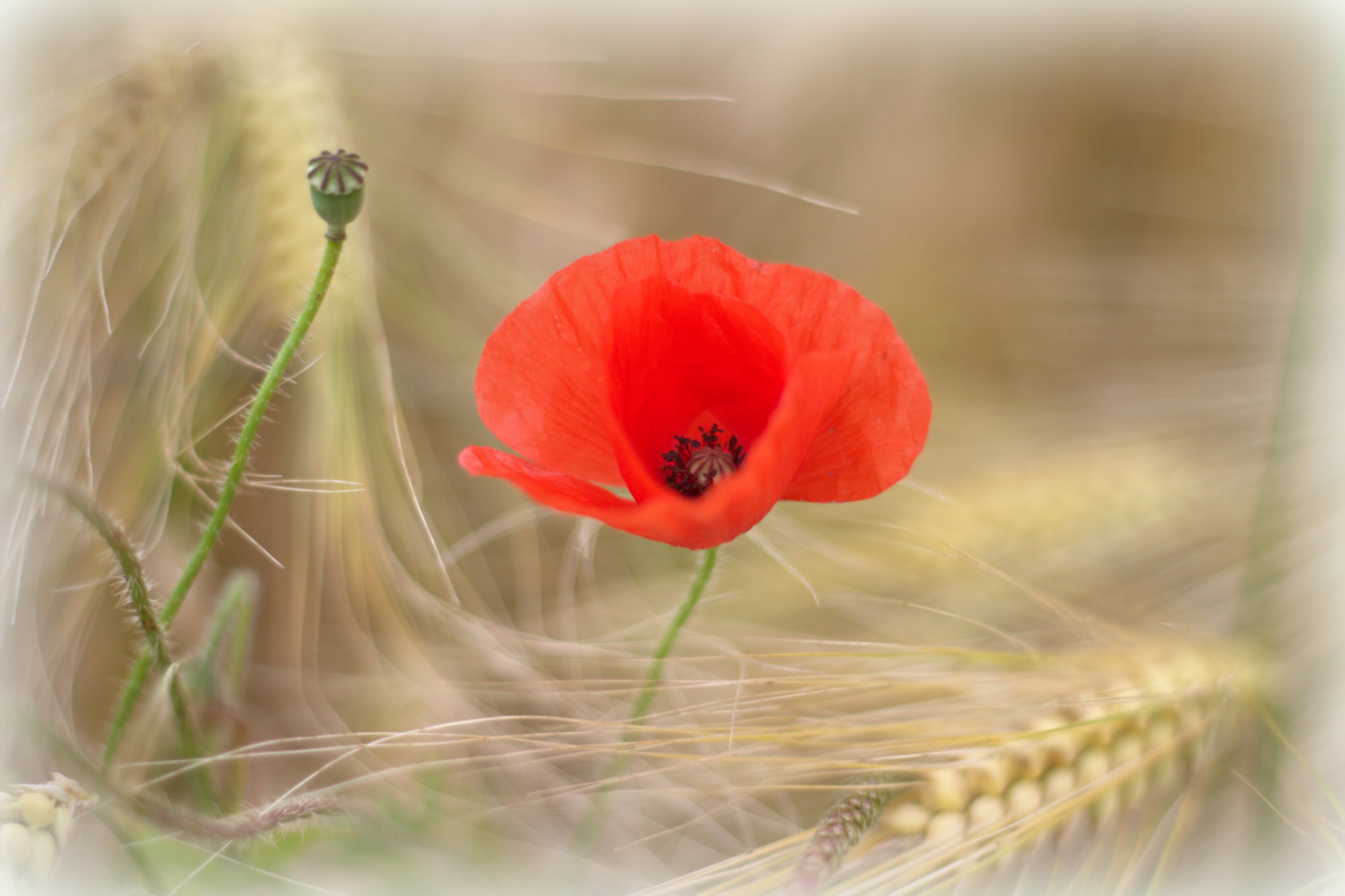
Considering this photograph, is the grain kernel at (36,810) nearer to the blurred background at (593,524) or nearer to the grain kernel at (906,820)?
the blurred background at (593,524)

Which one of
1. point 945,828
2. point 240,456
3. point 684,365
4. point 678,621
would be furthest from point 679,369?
point 945,828

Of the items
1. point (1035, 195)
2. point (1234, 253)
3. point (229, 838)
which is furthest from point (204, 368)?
point (1234, 253)

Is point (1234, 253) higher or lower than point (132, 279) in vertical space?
higher

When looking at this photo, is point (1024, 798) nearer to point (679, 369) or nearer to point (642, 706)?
point (642, 706)

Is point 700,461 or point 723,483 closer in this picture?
point 723,483

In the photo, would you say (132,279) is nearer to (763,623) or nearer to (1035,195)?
(763,623)

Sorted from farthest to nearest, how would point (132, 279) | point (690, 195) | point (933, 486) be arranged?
point (690, 195), point (933, 486), point (132, 279)

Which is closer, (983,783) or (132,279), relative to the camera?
(983,783)
